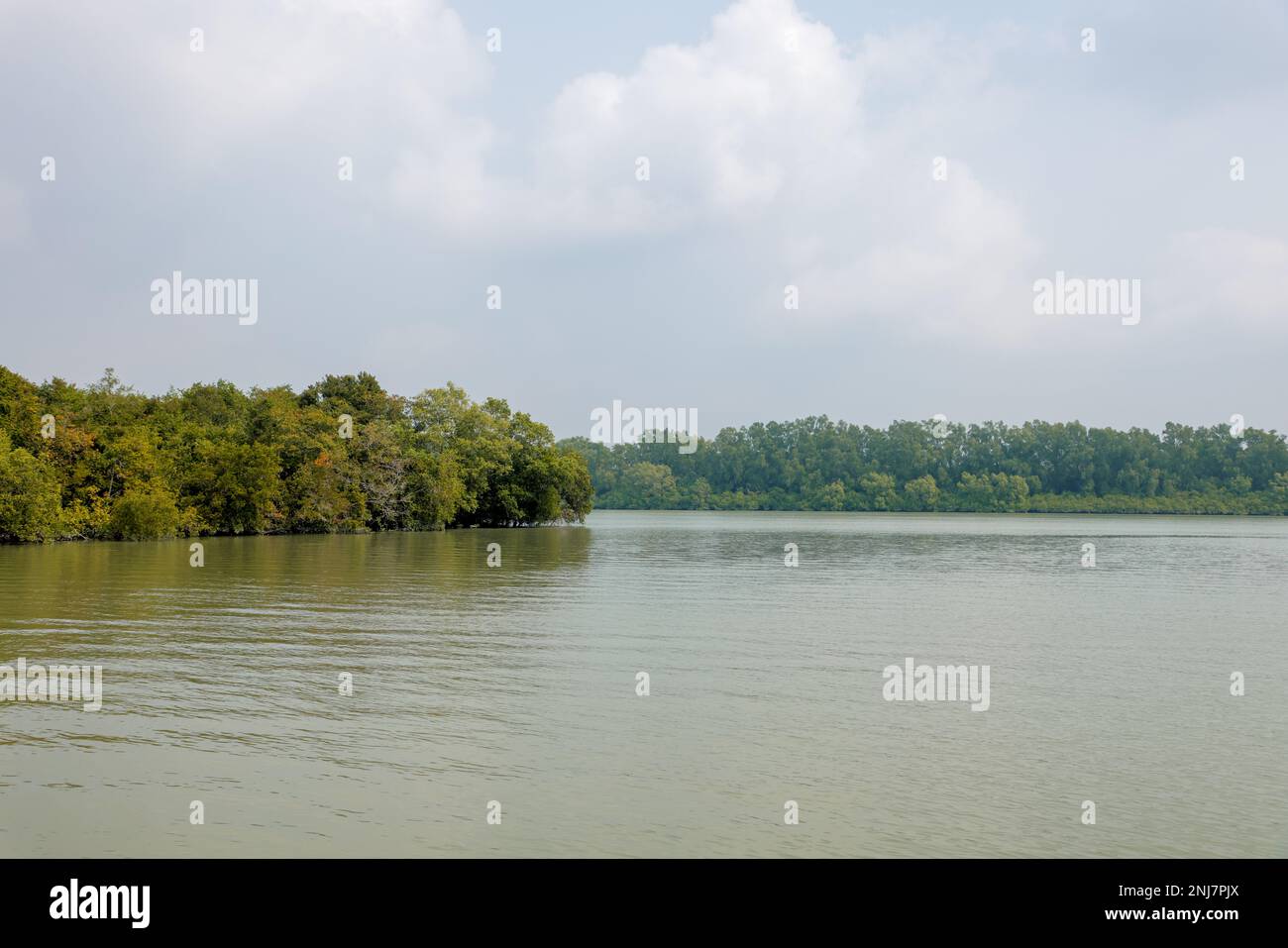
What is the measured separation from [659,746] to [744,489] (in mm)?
182921

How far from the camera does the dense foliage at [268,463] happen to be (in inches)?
2320

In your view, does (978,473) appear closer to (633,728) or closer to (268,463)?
(268,463)

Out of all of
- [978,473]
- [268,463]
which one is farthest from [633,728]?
[978,473]

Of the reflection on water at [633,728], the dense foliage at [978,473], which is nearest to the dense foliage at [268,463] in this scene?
the reflection on water at [633,728]

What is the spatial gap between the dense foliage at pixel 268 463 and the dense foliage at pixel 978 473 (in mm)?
91465

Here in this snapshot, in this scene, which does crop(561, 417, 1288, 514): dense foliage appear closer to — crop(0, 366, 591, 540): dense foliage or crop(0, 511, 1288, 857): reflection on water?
crop(0, 366, 591, 540): dense foliage

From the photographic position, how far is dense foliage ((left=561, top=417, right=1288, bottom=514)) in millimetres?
165750

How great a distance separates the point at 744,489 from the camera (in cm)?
19412

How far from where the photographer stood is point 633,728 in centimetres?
1302

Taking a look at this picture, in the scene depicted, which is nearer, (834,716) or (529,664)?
(834,716)
